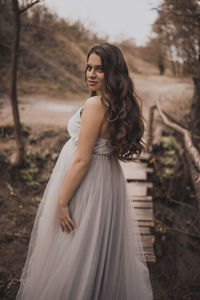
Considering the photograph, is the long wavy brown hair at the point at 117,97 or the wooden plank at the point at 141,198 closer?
the long wavy brown hair at the point at 117,97

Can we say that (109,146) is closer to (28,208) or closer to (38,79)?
(28,208)

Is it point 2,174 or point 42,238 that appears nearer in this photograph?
point 42,238

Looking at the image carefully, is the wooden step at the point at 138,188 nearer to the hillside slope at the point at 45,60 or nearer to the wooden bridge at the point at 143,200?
the wooden bridge at the point at 143,200

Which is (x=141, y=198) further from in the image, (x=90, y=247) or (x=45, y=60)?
(x=45, y=60)

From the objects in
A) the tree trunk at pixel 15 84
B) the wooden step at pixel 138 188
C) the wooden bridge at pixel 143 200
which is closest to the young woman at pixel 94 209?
the wooden bridge at pixel 143 200

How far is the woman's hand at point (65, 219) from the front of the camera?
69.2 inches

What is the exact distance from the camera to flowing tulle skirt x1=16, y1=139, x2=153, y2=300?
1.70 meters

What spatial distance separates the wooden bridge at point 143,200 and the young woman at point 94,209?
0.96 m

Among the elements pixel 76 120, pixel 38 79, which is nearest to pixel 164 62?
pixel 38 79

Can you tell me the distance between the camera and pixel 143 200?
3982 mm

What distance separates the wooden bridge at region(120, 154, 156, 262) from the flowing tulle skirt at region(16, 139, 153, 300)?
895mm

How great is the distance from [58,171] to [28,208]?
9.11ft

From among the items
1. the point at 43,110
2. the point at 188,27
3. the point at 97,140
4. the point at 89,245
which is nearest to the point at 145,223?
the point at 89,245

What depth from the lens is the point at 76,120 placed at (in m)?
1.83
